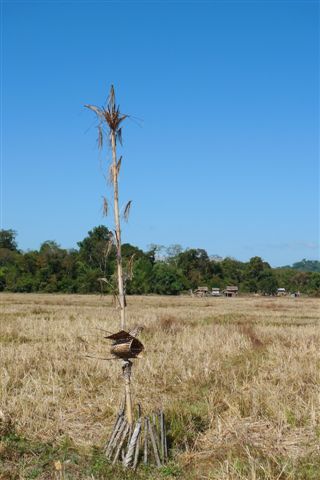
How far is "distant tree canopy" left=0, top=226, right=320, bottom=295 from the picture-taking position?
68750mm

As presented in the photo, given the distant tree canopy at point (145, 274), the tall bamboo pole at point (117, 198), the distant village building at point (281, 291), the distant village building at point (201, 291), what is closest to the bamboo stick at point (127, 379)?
the tall bamboo pole at point (117, 198)

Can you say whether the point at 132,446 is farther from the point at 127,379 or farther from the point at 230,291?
the point at 230,291

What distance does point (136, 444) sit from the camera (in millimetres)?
5508

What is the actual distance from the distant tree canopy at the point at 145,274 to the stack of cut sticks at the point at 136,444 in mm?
44266

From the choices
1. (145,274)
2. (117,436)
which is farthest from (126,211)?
(145,274)

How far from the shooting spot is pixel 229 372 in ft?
31.5

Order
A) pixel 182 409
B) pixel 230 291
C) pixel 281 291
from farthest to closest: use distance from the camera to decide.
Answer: pixel 281 291 → pixel 230 291 → pixel 182 409

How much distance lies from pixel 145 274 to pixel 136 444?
6575 cm

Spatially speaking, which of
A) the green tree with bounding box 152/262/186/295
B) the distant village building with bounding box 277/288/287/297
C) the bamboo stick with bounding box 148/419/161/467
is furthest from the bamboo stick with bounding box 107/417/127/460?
the distant village building with bounding box 277/288/287/297

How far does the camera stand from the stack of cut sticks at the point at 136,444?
18.1ft

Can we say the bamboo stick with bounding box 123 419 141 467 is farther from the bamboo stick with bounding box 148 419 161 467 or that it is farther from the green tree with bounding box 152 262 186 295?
the green tree with bounding box 152 262 186 295

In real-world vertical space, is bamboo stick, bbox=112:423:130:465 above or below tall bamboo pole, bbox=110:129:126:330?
below

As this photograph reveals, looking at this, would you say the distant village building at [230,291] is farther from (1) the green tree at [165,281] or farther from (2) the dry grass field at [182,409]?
(2) the dry grass field at [182,409]

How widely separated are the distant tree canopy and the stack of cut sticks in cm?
4427
